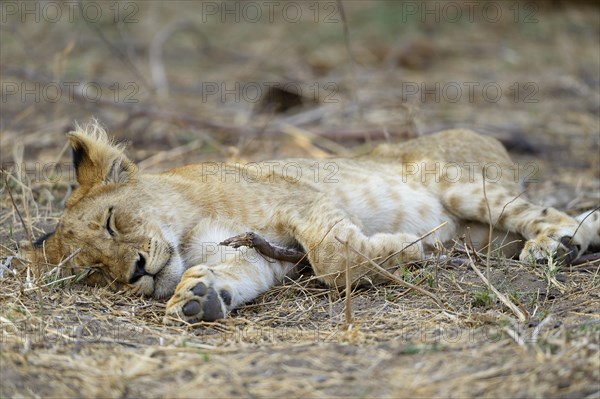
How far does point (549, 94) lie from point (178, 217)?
6722mm

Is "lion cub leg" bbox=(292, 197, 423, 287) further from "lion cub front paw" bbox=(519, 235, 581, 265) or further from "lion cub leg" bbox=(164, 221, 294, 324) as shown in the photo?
"lion cub front paw" bbox=(519, 235, 581, 265)

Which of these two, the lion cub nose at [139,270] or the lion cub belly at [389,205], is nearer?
the lion cub nose at [139,270]

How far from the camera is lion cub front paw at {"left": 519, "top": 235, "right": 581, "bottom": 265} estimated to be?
4848 mm

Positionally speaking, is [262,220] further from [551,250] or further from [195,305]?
[551,250]

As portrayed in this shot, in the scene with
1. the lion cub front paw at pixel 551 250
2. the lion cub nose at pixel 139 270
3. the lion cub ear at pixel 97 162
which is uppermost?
the lion cub ear at pixel 97 162

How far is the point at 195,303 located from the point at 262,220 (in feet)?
3.00

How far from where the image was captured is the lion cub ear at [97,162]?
4.92m

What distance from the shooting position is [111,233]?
4570 mm

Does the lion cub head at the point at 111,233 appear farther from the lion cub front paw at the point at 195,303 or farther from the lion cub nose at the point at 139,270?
the lion cub front paw at the point at 195,303

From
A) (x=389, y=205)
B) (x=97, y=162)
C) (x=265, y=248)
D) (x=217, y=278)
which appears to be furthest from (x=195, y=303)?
(x=389, y=205)

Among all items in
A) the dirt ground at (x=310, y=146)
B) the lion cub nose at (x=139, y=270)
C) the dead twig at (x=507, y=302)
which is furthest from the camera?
the lion cub nose at (x=139, y=270)

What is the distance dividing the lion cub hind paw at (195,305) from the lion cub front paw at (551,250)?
1.87 meters

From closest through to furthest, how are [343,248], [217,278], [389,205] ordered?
[217,278] → [343,248] → [389,205]

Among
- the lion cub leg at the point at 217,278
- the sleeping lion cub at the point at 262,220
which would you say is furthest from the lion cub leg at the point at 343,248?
the lion cub leg at the point at 217,278
